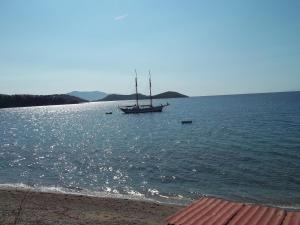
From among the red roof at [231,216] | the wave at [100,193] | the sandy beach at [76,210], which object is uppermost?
the red roof at [231,216]

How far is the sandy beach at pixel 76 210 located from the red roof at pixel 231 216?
811 cm

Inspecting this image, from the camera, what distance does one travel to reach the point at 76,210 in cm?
2102

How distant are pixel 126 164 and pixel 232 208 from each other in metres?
28.3

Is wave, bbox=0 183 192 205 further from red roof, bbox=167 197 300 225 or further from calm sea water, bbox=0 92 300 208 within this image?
red roof, bbox=167 197 300 225

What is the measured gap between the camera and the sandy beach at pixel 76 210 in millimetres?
18516

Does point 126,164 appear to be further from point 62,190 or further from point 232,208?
point 232,208

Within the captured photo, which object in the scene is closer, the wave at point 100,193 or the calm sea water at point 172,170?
the wave at point 100,193

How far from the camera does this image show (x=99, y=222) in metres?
18.3

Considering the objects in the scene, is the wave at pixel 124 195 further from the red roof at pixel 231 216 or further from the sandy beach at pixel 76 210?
the red roof at pixel 231 216

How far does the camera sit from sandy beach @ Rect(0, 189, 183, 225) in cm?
1852

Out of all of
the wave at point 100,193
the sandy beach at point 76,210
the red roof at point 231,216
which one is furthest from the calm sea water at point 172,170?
the red roof at point 231,216

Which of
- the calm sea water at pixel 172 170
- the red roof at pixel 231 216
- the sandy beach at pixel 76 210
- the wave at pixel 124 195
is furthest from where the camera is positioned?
the calm sea water at pixel 172 170

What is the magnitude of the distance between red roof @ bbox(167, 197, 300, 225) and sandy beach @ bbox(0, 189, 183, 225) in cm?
811

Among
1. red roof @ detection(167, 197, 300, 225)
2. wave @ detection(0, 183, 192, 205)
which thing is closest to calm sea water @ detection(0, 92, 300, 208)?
wave @ detection(0, 183, 192, 205)
